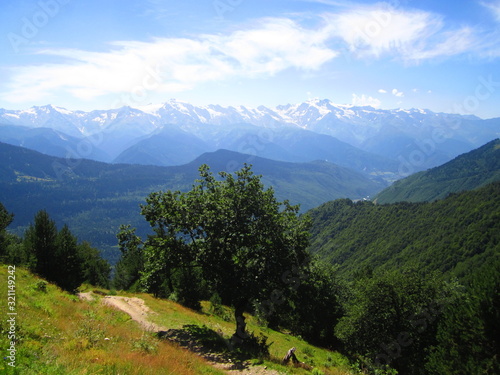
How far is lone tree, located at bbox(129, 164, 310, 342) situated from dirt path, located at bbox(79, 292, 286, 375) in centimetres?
402

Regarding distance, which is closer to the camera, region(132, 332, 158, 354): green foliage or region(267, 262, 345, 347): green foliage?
region(132, 332, 158, 354): green foliage

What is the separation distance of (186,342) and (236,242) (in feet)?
28.3

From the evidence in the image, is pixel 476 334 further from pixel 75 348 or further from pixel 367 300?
pixel 75 348

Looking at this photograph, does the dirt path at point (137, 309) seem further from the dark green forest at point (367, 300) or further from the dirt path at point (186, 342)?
the dark green forest at point (367, 300)

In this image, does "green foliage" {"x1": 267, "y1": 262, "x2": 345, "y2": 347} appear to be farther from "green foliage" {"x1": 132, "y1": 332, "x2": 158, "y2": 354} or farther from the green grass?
"green foliage" {"x1": 132, "y1": 332, "x2": 158, "y2": 354}

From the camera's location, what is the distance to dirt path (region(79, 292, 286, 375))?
18.6m

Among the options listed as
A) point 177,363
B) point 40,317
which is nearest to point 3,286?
point 40,317

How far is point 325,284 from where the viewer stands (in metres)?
46.2

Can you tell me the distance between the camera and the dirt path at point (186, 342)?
1856 cm

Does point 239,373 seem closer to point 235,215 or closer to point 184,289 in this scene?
point 235,215

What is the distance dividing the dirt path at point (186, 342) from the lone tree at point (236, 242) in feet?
13.2

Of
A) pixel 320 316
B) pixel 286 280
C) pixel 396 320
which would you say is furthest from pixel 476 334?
pixel 320 316

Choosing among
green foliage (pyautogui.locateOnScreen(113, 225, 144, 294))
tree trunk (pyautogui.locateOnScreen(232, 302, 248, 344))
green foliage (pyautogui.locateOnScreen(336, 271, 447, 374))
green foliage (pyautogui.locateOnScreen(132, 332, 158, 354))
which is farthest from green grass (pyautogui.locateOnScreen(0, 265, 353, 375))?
green foliage (pyautogui.locateOnScreen(336, 271, 447, 374))

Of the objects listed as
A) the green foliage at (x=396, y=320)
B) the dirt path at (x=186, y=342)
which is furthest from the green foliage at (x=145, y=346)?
the green foliage at (x=396, y=320)
